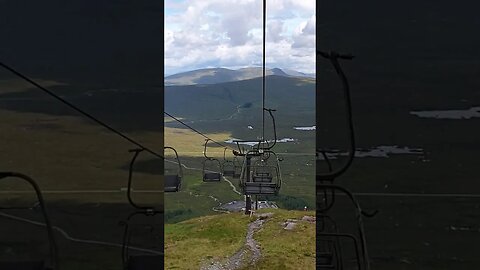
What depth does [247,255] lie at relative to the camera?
14.2 m

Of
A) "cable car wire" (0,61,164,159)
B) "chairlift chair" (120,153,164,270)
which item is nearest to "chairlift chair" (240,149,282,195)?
"chairlift chair" (120,153,164,270)

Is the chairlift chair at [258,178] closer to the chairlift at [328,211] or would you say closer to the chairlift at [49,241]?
the chairlift at [328,211]

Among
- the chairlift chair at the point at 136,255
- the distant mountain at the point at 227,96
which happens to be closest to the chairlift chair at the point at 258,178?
the chairlift chair at the point at 136,255

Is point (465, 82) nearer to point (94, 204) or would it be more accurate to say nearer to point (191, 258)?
point (94, 204)

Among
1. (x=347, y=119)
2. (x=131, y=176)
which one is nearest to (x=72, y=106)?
(x=131, y=176)

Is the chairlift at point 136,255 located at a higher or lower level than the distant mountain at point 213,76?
lower

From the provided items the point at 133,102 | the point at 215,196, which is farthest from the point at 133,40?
the point at 215,196

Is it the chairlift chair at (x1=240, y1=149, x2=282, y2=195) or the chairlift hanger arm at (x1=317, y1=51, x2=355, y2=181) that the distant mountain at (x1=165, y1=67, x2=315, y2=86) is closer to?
the chairlift chair at (x1=240, y1=149, x2=282, y2=195)

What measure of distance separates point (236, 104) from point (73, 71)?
732 inches

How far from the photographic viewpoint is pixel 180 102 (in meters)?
20.4

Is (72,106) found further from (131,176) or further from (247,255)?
(247,255)

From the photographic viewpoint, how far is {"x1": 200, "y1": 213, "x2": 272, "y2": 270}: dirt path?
1267 centimetres

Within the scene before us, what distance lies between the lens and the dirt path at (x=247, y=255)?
1267cm

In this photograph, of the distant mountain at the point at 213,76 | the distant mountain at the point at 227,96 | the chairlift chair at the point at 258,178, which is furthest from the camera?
the distant mountain at the point at 213,76
